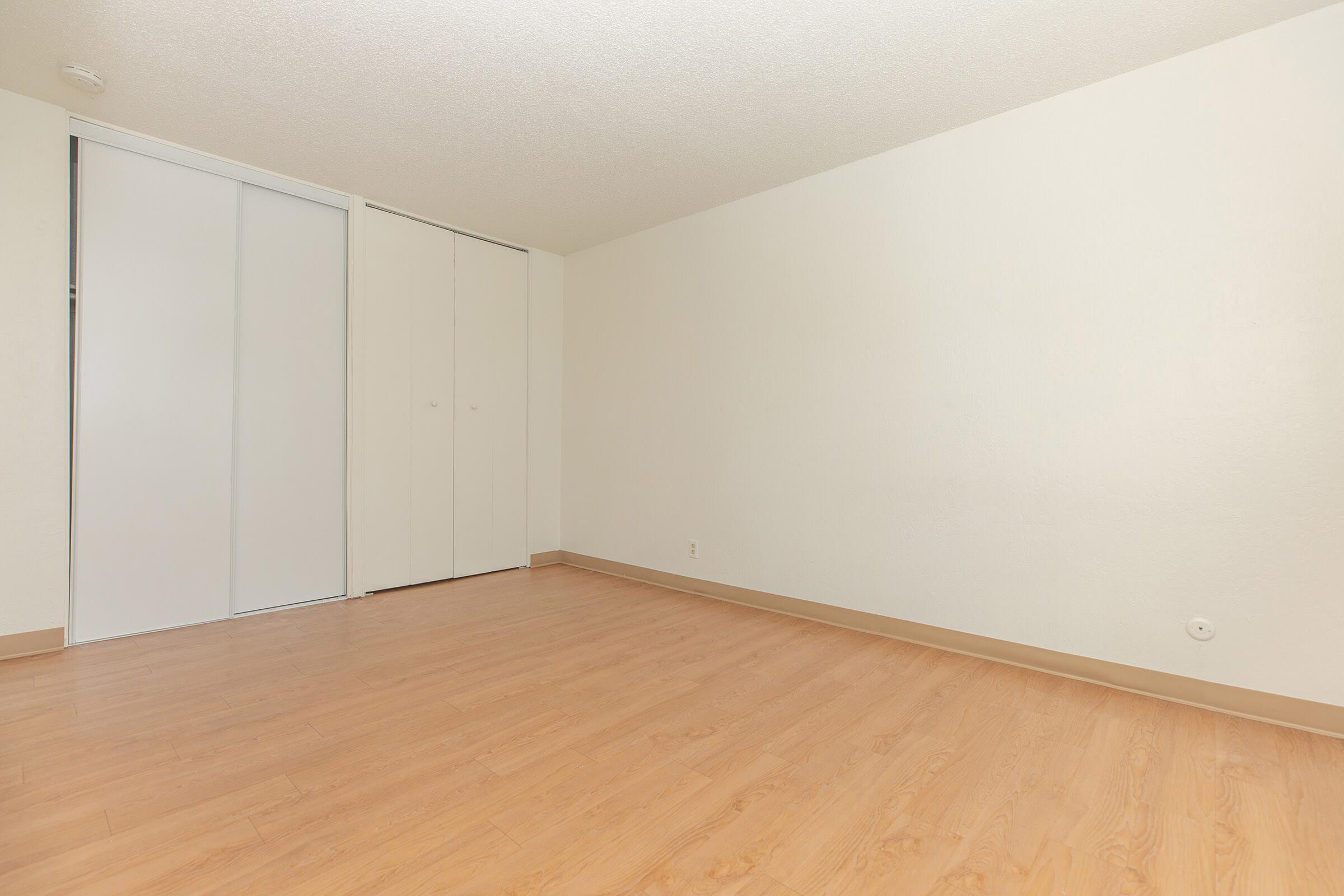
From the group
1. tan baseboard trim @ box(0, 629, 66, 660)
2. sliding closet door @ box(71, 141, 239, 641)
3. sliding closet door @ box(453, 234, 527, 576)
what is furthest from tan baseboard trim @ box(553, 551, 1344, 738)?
tan baseboard trim @ box(0, 629, 66, 660)

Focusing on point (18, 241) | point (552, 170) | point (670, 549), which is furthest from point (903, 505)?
point (18, 241)

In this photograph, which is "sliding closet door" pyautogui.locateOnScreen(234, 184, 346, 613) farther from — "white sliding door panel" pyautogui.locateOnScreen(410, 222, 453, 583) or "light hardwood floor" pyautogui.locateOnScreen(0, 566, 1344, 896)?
"light hardwood floor" pyautogui.locateOnScreen(0, 566, 1344, 896)

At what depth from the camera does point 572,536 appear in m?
5.33

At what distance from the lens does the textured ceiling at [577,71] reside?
2332 mm

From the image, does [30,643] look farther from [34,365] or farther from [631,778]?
[631,778]

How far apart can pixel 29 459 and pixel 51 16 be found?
1.92m

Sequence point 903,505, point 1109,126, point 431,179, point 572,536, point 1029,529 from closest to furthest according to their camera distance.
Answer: point 1109,126, point 1029,529, point 903,505, point 431,179, point 572,536

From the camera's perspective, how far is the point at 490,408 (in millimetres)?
4930

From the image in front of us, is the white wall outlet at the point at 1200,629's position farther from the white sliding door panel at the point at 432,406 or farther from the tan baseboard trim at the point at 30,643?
the tan baseboard trim at the point at 30,643

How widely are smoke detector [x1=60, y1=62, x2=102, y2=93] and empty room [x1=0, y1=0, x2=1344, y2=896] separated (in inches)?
1.1

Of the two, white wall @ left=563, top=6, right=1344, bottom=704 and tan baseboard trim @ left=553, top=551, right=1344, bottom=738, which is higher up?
white wall @ left=563, top=6, right=1344, bottom=704

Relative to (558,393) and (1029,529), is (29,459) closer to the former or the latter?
(558,393)

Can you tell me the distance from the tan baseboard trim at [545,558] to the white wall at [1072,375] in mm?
1692

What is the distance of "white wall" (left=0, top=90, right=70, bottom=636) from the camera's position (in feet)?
9.47
